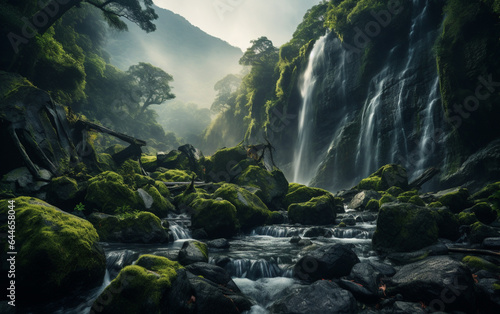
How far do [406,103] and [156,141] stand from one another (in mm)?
52458

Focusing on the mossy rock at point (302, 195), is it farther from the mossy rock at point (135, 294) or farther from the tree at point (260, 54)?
the tree at point (260, 54)

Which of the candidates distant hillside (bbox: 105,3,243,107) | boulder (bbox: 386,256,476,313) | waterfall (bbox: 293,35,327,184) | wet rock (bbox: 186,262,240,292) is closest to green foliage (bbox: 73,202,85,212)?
wet rock (bbox: 186,262,240,292)

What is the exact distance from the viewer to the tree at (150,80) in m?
53.7

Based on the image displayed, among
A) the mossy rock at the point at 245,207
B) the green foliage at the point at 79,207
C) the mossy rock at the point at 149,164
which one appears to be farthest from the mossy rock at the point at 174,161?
the green foliage at the point at 79,207

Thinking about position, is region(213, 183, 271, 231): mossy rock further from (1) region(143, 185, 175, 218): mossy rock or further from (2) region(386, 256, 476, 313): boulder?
(2) region(386, 256, 476, 313): boulder

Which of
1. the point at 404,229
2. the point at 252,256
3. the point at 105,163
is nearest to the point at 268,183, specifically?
the point at 252,256

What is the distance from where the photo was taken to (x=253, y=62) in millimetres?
46406

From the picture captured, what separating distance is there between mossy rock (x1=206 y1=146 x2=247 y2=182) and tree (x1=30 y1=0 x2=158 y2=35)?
42.2 ft

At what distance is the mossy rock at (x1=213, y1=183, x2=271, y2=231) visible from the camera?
10852mm

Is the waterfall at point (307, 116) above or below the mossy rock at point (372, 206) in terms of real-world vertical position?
above

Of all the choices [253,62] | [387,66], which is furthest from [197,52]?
[387,66]

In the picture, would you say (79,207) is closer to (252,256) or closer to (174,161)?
(252,256)

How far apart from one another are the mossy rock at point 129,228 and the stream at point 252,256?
1.06 feet

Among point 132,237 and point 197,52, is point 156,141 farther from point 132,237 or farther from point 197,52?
point 197,52
